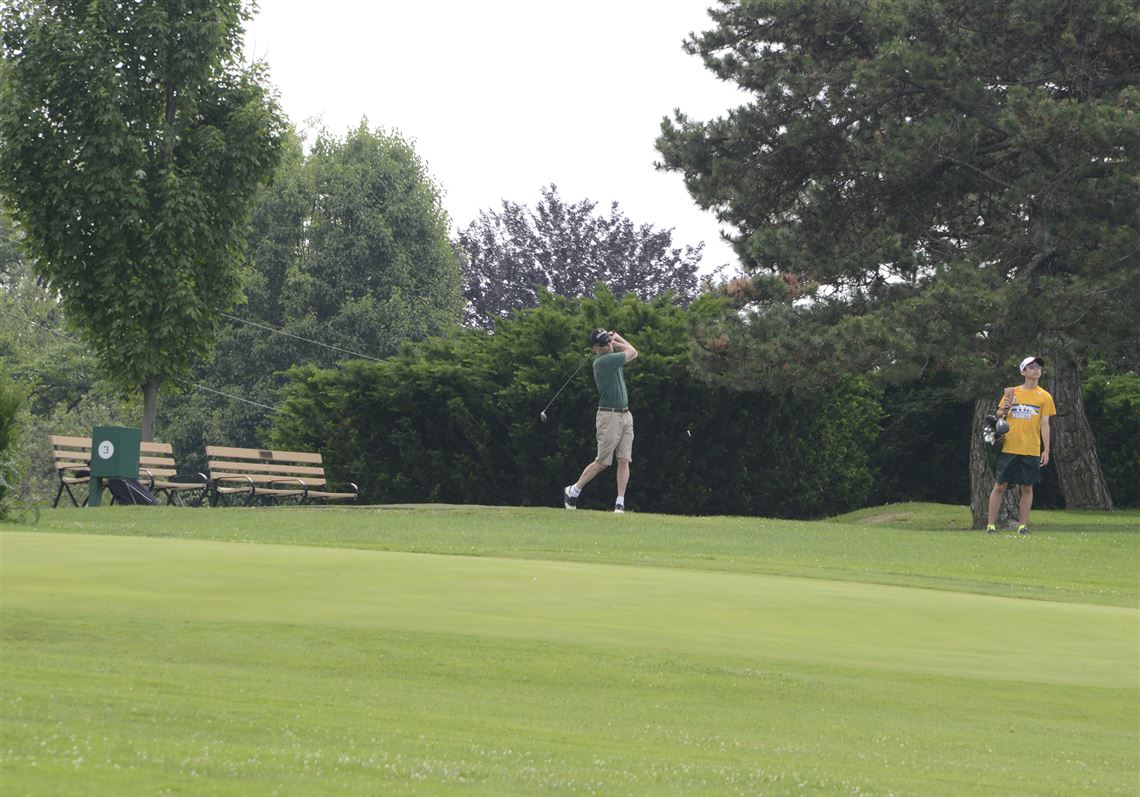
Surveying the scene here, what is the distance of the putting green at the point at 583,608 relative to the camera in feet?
32.1

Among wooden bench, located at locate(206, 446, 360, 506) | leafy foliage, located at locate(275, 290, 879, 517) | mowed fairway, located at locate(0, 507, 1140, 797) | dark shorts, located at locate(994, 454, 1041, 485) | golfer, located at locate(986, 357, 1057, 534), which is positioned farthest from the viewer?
leafy foliage, located at locate(275, 290, 879, 517)

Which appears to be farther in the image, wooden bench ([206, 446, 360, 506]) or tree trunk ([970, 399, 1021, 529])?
tree trunk ([970, 399, 1021, 529])

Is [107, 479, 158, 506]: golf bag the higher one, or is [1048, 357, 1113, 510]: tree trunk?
[1048, 357, 1113, 510]: tree trunk

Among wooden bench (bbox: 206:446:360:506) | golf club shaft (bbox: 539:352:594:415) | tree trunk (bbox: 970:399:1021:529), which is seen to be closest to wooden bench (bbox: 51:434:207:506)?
wooden bench (bbox: 206:446:360:506)

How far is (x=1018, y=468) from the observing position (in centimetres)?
2280

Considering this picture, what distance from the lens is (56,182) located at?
1132 inches

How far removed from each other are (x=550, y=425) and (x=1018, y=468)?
33.9 ft

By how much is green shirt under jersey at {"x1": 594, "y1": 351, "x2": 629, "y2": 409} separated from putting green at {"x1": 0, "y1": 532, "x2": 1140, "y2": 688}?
10453 mm

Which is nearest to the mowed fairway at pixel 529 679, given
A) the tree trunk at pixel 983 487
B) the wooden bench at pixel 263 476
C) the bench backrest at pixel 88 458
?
the bench backrest at pixel 88 458

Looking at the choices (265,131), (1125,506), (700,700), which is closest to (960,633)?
(700,700)

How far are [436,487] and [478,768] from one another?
982 inches

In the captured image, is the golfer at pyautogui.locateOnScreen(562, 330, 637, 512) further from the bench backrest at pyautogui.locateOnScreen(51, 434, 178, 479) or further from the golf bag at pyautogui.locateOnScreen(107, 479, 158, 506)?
the bench backrest at pyautogui.locateOnScreen(51, 434, 178, 479)

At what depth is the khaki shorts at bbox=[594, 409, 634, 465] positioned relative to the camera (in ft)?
78.6

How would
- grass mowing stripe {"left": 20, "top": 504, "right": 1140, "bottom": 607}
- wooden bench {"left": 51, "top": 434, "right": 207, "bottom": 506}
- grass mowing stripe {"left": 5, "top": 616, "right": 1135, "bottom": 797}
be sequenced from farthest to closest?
wooden bench {"left": 51, "top": 434, "right": 207, "bottom": 506}
grass mowing stripe {"left": 20, "top": 504, "right": 1140, "bottom": 607}
grass mowing stripe {"left": 5, "top": 616, "right": 1135, "bottom": 797}
